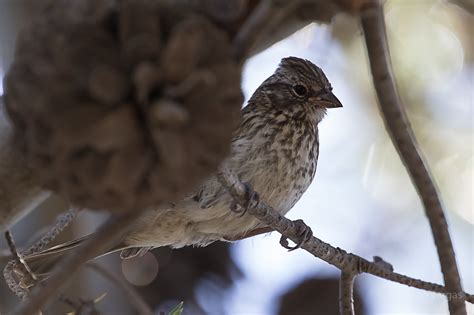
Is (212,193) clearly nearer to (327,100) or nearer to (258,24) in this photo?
(327,100)

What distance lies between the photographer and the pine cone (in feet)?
4.30

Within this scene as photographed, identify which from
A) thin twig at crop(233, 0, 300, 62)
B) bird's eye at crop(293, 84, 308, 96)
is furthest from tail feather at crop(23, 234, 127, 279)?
thin twig at crop(233, 0, 300, 62)

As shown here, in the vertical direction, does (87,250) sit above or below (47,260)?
below

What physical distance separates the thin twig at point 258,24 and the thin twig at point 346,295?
148 cm

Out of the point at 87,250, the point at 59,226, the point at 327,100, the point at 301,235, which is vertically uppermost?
the point at 327,100

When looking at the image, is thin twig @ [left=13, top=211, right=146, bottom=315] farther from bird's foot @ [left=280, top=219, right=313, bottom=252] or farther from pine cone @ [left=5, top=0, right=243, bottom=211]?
bird's foot @ [left=280, top=219, right=313, bottom=252]

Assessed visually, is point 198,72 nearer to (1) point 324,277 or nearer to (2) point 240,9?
(2) point 240,9

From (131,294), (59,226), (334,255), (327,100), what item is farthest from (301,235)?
(327,100)

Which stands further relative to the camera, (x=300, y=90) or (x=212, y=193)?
(x=300, y=90)

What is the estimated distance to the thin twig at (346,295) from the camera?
271cm

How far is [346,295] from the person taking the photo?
9.02ft

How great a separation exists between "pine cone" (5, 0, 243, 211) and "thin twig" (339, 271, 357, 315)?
1416 mm

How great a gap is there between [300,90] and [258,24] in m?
3.42

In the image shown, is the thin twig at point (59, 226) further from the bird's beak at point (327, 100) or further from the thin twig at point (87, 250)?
the bird's beak at point (327, 100)
